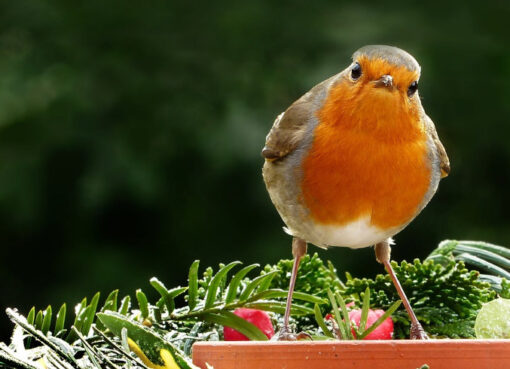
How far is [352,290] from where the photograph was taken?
4.53 ft

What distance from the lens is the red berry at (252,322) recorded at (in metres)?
1.27

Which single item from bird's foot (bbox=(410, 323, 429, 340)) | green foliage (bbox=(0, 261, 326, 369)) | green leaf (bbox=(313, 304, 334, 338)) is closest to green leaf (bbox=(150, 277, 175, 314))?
green foliage (bbox=(0, 261, 326, 369))

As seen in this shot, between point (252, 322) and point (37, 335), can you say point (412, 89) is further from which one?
point (37, 335)

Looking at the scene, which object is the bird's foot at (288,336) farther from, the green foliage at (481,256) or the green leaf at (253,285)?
the green foliage at (481,256)

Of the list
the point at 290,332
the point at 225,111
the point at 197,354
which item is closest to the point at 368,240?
the point at 290,332

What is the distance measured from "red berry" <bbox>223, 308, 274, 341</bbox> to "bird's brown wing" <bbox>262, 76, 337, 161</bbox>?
1.61 feet

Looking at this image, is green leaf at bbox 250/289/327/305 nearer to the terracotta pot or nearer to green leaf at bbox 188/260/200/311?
green leaf at bbox 188/260/200/311

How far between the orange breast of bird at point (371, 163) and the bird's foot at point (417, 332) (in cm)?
26

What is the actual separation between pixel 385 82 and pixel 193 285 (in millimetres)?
531

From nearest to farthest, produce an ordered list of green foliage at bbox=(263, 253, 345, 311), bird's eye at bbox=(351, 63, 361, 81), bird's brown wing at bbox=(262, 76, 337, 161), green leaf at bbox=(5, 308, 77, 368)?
green leaf at bbox=(5, 308, 77, 368)
green foliage at bbox=(263, 253, 345, 311)
bird's eye at bbox=(351, 63, 361, 81)
bird's brown wing at bbox=(262, 76, 337, 161)

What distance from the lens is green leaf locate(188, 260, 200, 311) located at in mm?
1220

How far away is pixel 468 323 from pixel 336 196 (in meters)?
0.39

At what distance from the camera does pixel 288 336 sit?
1.27 metres

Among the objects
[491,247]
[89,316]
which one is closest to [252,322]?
[89,316]
